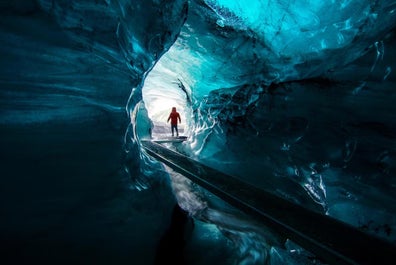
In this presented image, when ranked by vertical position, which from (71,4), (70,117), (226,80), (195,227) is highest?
(226,80)

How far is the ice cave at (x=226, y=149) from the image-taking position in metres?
1.61

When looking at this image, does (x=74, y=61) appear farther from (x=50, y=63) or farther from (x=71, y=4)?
(x=71, y=4)

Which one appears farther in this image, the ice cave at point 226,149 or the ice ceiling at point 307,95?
the ice ceiling at point 307,95

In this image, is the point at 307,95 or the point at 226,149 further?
the point at 226,149

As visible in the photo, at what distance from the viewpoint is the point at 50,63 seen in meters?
1.79

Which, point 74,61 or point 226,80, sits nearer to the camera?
point 74,61

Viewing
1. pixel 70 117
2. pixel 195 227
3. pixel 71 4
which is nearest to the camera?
pixel 70 117

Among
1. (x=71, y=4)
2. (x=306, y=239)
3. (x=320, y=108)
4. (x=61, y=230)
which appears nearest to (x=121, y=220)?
(x=61, y=230)

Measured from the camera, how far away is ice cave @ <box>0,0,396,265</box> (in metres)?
1.61

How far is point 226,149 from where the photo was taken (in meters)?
6.60

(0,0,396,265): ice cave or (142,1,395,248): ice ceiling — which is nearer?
(0,0,396,265): ice cave

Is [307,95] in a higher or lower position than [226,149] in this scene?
higher

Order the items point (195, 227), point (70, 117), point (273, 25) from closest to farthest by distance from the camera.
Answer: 1. point (70, 117)
2. point (195, 227)
3. point (273, 25)

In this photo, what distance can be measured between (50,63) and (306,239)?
2.83m
